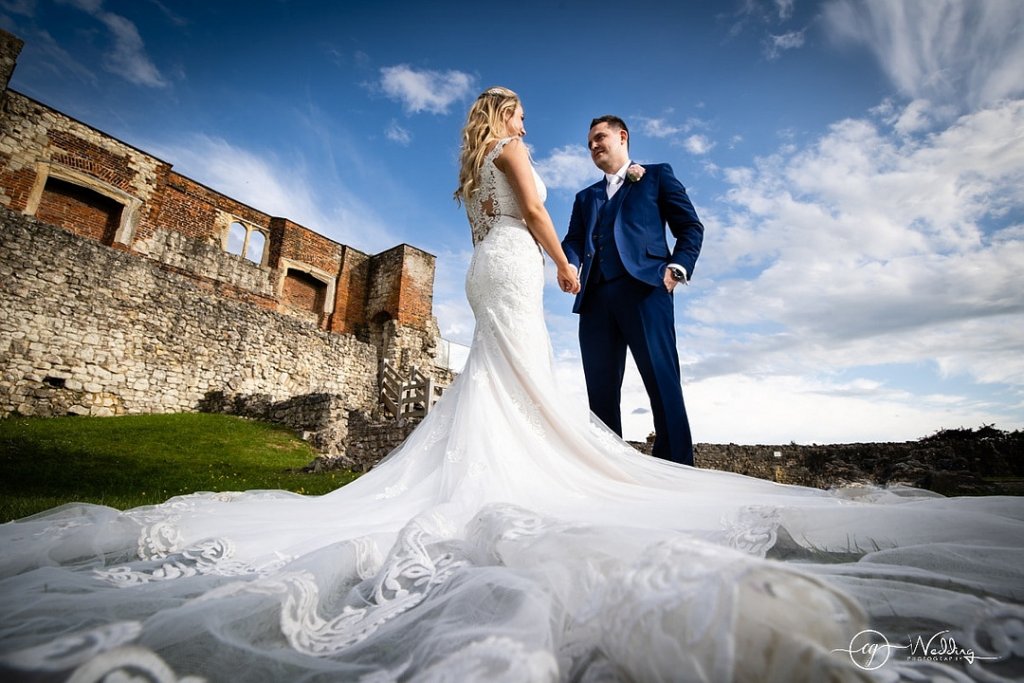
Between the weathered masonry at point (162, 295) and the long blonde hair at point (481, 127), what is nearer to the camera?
the long blonde hair at point (481, 127)

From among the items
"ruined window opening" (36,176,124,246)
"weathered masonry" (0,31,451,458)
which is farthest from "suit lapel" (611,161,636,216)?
"ruined window opening" (36,176,124,246)

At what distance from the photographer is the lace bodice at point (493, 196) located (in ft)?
10.1

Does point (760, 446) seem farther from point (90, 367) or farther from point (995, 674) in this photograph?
point (90, 367)

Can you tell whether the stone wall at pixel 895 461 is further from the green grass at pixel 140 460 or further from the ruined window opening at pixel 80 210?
the ruined window opening at pixel 80 210

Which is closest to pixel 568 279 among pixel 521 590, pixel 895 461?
pixel 521 590

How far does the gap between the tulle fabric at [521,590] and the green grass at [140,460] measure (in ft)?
6.02

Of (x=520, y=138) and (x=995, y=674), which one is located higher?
(x=520, y=138)

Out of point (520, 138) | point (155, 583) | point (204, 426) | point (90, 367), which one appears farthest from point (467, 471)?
point (90, 367)

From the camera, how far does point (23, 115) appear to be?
1398 cm

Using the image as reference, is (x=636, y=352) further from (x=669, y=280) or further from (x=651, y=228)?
(x=651, y=228)

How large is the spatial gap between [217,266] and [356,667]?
65.4 ft

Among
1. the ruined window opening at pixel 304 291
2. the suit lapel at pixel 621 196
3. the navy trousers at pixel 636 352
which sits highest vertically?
the ruined window opening at pixel 304 291

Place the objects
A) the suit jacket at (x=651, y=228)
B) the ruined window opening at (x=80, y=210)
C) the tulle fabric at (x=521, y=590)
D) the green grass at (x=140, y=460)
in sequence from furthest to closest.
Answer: the ruined window opening at (x=80, y=210) < the green grass at (x=140, y=460) < the suit jacket at (x=651, y=228) < the tulle fabric at (x=521, y=590)

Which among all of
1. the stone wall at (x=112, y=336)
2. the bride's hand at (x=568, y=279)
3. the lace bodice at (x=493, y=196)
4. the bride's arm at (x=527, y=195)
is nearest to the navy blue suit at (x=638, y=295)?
the bride's hand at (x=568, y=279)
